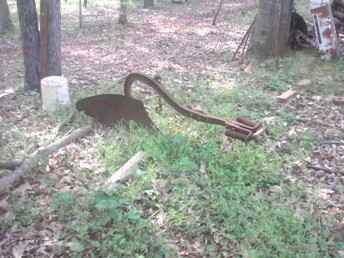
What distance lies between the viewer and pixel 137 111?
14.0ft

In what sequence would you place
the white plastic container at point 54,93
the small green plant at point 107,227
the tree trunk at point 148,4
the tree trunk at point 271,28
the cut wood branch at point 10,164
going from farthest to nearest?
1. the tree trunk at point 148,4
2. the tree trunk at point 271,28
3. the white plastic container at point 54,93
4. the cut wood branch at point 10,164
5. the small green plant at point 107,227

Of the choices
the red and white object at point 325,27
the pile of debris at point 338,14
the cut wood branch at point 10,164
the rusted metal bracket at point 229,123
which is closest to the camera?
the cut wood branch at point 10,164

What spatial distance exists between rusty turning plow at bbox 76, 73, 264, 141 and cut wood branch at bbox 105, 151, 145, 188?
28.3 inches

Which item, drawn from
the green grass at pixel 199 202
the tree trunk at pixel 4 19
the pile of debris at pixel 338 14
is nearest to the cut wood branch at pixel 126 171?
the green grass at pixel 199 202

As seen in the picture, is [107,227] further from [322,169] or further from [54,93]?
[54,93]

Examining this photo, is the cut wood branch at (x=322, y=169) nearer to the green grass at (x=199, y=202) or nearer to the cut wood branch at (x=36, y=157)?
the green grass at (x=199, y=202)

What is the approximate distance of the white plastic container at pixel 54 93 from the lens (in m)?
4.97

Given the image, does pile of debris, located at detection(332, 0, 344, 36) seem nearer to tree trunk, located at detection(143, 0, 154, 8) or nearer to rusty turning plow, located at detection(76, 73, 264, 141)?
rusty turning plow, located at detection(76, 73, 264, 141)

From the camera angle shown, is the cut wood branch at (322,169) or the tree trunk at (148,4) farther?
the tree trunk at (148,4)

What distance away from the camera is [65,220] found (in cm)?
288

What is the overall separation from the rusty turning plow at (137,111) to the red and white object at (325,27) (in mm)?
3064

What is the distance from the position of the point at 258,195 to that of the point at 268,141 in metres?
1.01

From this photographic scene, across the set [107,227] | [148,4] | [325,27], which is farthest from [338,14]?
[148,4]

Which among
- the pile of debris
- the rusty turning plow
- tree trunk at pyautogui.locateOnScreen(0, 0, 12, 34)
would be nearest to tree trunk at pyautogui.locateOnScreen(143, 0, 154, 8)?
tree trunk at pyautogui.locateOnScreen(0, 0, 12, 34)
